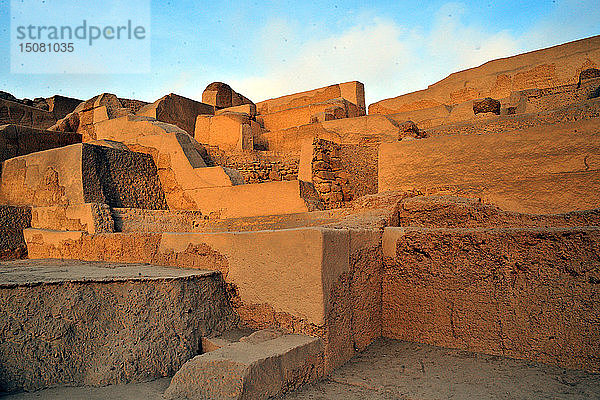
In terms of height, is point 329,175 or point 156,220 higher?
point 329,175

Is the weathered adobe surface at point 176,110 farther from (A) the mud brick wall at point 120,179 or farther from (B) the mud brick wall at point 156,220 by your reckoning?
(B) the mud brick wall at point 156,220

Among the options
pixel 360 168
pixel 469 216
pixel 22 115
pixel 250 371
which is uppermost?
pixel 22 115

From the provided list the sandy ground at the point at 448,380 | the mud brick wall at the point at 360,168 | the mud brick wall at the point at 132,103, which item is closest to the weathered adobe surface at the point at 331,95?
the mud brick wall at the point at 132,103

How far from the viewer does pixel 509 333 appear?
245 centimetres

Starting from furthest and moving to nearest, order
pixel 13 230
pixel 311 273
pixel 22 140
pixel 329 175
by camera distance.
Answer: pixel 22 140
pixel 329 175
pixel 13 230
pixel 311 273

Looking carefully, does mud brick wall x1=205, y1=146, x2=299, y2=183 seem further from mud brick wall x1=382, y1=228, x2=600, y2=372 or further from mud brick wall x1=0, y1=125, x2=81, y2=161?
mud brick wall x1=382, y1=228, x2=600, y2=372

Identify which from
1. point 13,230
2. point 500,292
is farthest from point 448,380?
point 13,230

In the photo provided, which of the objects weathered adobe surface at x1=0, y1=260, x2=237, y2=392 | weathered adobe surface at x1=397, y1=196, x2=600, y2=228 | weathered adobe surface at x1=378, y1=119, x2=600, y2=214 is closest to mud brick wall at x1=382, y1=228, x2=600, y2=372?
weathered adobe surface at x1=397, y1=196, x2=600, y2=228

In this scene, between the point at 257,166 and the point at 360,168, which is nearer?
the point at 360,168

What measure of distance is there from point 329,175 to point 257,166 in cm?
158

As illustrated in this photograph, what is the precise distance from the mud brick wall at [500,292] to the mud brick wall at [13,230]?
5.40 meters

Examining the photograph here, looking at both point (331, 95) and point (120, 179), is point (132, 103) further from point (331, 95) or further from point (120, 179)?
point (120, 179)

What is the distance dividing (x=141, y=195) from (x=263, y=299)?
16.7 feet

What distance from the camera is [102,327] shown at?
239 centimetres
